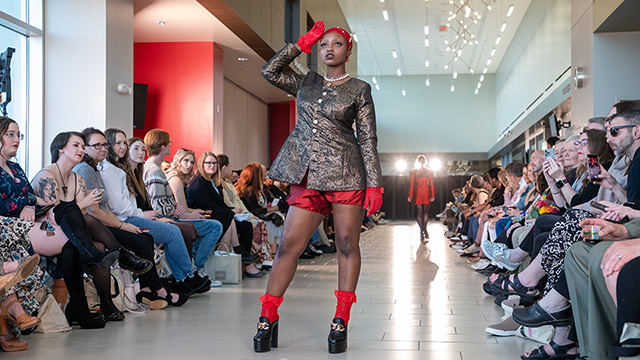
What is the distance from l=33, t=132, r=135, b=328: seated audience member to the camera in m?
3.28

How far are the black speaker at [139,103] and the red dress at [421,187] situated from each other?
4.85 metres

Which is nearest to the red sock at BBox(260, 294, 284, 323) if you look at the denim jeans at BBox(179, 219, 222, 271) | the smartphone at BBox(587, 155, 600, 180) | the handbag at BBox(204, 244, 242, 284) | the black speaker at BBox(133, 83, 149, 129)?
the smartphone at BBox(587, 155, 600, 180)

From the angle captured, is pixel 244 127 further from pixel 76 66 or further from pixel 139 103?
pixel 76 66

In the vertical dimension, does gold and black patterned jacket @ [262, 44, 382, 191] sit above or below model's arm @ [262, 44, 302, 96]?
below

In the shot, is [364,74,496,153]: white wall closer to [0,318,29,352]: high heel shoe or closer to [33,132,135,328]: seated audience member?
[33,132,135,328]: seated audience member

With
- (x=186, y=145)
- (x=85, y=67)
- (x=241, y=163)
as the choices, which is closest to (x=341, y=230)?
(x=85, y=67)

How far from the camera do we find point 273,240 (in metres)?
6.74

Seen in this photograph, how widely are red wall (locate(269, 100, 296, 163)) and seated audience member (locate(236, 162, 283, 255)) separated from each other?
810 cm

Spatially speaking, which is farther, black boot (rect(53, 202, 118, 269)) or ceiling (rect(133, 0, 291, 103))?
ceiling (rect(133, 0, 291, 103))

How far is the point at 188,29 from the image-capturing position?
8.31 metres

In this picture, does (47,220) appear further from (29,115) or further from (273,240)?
(273,240)

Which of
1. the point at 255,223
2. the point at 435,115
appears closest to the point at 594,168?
the point at 255,223

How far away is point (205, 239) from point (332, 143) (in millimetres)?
2571

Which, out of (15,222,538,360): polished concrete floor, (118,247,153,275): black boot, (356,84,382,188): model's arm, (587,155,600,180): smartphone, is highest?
(356,84,382,188): model's arm
